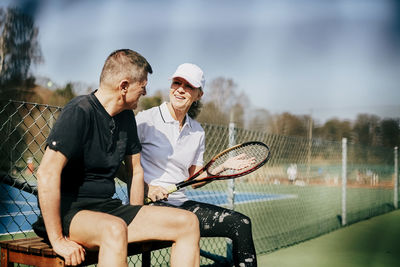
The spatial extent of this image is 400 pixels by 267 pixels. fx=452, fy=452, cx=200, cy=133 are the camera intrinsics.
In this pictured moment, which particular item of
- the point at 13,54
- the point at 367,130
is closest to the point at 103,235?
the point at 13,54

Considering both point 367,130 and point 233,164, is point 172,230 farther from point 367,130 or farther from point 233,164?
point 367,130

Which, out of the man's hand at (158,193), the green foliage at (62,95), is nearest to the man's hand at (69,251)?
the man's hand at (158,193)

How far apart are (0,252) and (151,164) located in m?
0.90

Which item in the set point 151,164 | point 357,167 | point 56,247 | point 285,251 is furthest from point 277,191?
point 56,247

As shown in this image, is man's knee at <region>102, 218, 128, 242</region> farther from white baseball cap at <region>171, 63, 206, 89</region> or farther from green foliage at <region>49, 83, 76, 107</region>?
green foliage at <region>49, 83, 76, 107</region>

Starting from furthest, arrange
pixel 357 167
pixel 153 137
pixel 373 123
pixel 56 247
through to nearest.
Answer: pixel 373 123
pixel 357 167
pixel 153 137
pixel 56 247

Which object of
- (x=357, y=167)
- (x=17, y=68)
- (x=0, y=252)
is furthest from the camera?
(x=17, y=68)

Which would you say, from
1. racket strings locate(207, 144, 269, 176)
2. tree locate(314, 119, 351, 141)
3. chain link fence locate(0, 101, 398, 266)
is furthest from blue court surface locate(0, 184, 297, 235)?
tree locate(314, 119, 351, 141)

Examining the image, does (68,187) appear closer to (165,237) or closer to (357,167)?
(165,237)

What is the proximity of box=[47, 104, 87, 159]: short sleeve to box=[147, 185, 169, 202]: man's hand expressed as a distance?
62 cm

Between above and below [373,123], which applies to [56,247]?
below

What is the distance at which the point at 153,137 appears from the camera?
2.59 meters

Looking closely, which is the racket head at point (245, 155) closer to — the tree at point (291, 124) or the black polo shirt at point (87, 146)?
the black polo shirt at point (87, 146)

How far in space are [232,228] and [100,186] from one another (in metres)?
0.82
